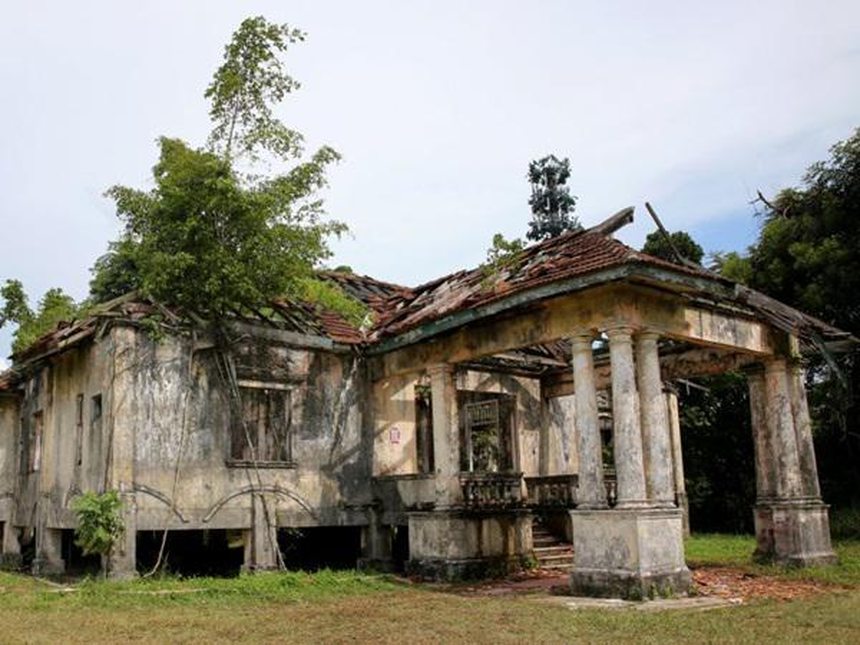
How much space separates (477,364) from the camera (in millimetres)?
16734

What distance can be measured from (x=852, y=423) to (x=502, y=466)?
31.1ft

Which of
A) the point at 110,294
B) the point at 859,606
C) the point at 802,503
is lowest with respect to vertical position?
the point at 859,606

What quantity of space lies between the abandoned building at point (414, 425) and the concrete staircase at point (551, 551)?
0.09m

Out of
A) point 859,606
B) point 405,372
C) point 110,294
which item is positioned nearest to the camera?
point 859,606

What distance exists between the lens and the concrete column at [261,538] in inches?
535

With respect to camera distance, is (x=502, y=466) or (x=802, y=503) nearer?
(x=802, y=503)

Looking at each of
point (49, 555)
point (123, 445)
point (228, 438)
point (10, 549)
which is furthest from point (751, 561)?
point (10, 549)

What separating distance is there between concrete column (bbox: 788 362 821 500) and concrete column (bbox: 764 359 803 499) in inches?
4.8

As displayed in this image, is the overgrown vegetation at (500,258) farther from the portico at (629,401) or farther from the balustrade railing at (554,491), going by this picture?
the balustrade railing at (554,491)

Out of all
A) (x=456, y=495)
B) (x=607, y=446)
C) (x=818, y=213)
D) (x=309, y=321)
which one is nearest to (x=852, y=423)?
(x=818, y=213)

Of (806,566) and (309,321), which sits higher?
(309,321)

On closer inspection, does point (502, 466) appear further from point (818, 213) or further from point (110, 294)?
point (110, 294)

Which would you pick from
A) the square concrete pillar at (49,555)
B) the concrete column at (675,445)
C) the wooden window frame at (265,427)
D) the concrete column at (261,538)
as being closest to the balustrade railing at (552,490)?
the concrete column at (675,445)

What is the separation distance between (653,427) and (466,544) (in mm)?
3850
